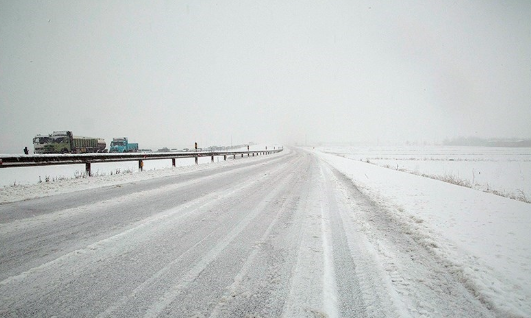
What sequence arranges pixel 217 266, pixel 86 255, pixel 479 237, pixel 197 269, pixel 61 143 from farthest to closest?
pixel 61 143 < pixel 479 237 < pixel 86 255 < pixel 217 266 < pixel 197 269

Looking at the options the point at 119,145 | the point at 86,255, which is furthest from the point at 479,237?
the point at 119,145

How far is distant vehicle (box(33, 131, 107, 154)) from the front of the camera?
77.0 ft

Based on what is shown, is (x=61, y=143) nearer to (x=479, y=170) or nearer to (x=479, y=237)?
(x=479, y=237)

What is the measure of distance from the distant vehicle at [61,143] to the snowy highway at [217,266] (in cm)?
2576

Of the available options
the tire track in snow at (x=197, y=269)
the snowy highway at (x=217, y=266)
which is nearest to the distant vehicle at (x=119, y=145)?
the snowy highway at (x=217, y=266)

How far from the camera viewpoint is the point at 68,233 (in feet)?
10.9

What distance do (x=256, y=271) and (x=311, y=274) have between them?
0.58 m

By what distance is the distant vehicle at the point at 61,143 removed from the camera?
77.0ft

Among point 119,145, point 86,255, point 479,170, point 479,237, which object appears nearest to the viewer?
point 86,255

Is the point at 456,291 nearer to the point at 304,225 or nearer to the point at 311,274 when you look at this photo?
the point at 311,274

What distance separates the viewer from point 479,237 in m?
3.43

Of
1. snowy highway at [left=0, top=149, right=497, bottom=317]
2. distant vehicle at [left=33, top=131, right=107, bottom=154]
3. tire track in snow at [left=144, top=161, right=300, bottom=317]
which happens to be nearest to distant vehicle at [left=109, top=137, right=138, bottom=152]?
distant vehicle at [left=33, top=131, right=107, bottom=154]

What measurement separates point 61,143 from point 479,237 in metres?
33.6

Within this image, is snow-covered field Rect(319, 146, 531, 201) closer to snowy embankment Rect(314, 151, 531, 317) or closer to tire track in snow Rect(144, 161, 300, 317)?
snowy embankment Rect(314, 151, 531, 317)
